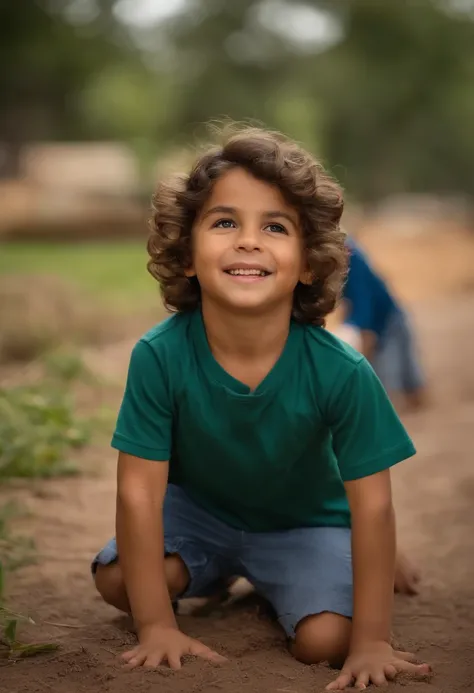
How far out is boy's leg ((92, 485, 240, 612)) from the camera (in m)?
2.26

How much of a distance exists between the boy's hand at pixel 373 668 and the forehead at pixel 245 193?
36.1 inches

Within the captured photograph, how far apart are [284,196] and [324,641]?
94 centimetres

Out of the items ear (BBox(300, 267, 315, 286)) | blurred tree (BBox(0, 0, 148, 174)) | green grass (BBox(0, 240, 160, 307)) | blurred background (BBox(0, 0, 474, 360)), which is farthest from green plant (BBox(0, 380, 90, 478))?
blurred tree (BBox(0, 0, 148, 174))

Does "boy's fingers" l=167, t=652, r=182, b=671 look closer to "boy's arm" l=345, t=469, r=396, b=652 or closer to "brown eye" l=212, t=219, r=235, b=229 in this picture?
"boy's arm" l=345, t=469, r=396, b=652

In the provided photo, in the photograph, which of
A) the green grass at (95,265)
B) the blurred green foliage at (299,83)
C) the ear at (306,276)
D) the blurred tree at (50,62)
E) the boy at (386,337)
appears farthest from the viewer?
the blurred green foliage at (299,83)

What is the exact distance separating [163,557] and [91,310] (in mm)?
4440

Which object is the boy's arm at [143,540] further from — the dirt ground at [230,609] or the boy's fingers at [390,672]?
the boy's fingers at [390,672]

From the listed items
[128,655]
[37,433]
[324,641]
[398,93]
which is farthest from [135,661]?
[398,93]

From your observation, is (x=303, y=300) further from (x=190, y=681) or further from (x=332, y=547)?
(x=190, y=681)

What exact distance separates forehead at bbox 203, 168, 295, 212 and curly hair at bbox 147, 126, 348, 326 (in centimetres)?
1

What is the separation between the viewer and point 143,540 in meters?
2.06

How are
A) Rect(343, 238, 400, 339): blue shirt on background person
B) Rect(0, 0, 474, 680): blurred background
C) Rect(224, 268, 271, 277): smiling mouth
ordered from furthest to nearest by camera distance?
Rect(0, 0, 474, 680): blurred background
Rect(343, 238, 400, 339): blue shirt on background person
Rect(224, 268, 271, 277): smiling mouth

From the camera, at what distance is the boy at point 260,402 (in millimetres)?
2037

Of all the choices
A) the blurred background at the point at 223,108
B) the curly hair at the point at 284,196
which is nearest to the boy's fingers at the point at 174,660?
the curly hair at the point at 284,196
